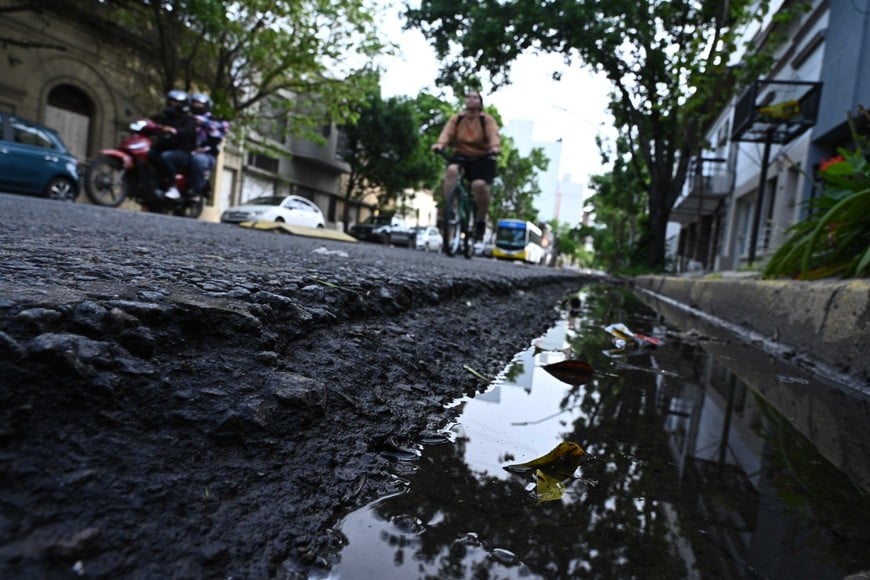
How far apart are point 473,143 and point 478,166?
294mm

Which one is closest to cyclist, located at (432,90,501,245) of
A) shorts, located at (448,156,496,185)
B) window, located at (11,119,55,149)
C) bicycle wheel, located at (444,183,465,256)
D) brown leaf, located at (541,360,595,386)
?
shorts, located at (448,156,496,185)

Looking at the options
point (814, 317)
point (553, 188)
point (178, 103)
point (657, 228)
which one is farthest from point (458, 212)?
point (553, 188)

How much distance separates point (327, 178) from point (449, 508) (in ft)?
103

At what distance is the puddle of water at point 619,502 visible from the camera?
0.77 metres

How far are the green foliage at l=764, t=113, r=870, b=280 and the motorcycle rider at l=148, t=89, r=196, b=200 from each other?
8.07m

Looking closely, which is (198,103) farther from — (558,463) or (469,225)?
(558,463)

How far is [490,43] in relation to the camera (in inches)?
535

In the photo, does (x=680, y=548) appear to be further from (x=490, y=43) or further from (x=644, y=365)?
(x=490, y=43)

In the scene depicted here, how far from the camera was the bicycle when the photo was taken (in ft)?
24.0

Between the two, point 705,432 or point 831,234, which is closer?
Answer: point 705,432

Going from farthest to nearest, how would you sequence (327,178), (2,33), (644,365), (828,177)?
1. (327,178)
2. (2,33)
3. (828,177)
4. (644,365)

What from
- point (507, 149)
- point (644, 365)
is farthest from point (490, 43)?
point (507, 149)

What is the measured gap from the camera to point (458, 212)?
25.2ft

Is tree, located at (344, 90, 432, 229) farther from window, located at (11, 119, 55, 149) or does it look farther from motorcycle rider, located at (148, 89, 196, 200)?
motorcycle rider, located at (148, 89, 196, 200)
